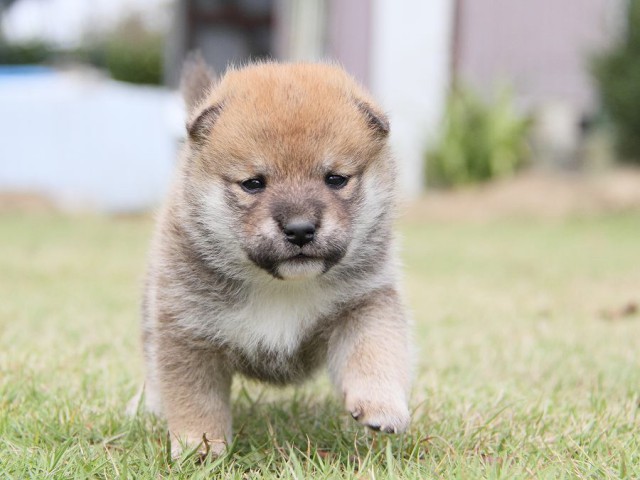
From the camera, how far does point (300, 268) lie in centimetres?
268

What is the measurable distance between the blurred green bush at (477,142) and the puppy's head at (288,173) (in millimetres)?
11288

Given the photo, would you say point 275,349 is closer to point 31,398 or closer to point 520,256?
point 31,398

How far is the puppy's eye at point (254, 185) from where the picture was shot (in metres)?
2.73

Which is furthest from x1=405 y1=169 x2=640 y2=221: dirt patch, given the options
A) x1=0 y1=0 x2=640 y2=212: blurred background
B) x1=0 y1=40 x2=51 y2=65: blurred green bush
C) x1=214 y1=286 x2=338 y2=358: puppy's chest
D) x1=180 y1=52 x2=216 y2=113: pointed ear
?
x1=0 y1=40 x2=51 y2=65: blurred green bush

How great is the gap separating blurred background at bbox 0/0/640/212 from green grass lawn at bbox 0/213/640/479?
6510mm

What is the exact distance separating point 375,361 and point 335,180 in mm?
579

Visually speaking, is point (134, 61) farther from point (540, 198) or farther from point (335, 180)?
point (335, 180)

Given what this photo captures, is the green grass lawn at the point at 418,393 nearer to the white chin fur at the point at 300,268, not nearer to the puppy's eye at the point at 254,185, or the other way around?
the white chin fur at the point at 300,268

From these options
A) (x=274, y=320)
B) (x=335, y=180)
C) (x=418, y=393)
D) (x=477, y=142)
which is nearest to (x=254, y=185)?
(x=335, y=180)

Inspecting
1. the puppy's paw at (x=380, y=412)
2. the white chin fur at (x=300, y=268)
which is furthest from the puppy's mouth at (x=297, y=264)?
the puppy's paw at (x=380, y=412)

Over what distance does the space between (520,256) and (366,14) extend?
7.58 metres

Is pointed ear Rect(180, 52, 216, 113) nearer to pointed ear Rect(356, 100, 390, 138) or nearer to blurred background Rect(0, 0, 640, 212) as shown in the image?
pointed ear Rect(356, 100, 390, 138)

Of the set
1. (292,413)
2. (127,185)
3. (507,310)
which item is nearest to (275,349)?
(292,413)

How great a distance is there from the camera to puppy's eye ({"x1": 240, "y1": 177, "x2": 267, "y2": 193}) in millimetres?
2734
